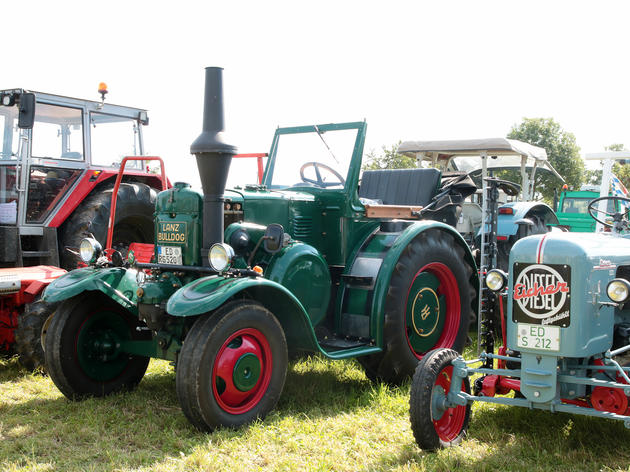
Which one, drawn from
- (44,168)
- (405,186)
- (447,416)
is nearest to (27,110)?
(44,168)

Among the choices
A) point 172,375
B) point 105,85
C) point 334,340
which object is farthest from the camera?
point 105,85

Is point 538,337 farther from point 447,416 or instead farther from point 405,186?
point 405,186

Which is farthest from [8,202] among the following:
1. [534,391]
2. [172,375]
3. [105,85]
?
[534,391]

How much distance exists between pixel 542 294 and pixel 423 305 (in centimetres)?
179

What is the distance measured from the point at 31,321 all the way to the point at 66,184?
104 inches

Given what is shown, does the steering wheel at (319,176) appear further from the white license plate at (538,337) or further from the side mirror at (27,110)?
the side mirror at (27,110)

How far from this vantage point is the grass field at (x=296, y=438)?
3.39 m

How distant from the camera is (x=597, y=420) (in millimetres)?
3975

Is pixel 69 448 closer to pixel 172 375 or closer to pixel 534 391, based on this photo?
pixel 172 375

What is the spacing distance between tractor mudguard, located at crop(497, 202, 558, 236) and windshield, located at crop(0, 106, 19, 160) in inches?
214

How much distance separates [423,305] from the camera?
5199 mm

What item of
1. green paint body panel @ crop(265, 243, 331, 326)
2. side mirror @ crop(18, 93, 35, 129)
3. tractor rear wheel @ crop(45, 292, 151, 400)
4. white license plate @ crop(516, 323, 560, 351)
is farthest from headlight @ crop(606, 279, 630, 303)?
side mirror @ crop(18, 93, 35, 129)

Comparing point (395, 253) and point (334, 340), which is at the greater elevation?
point (395, 253)

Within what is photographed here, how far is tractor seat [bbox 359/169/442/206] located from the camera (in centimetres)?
637
